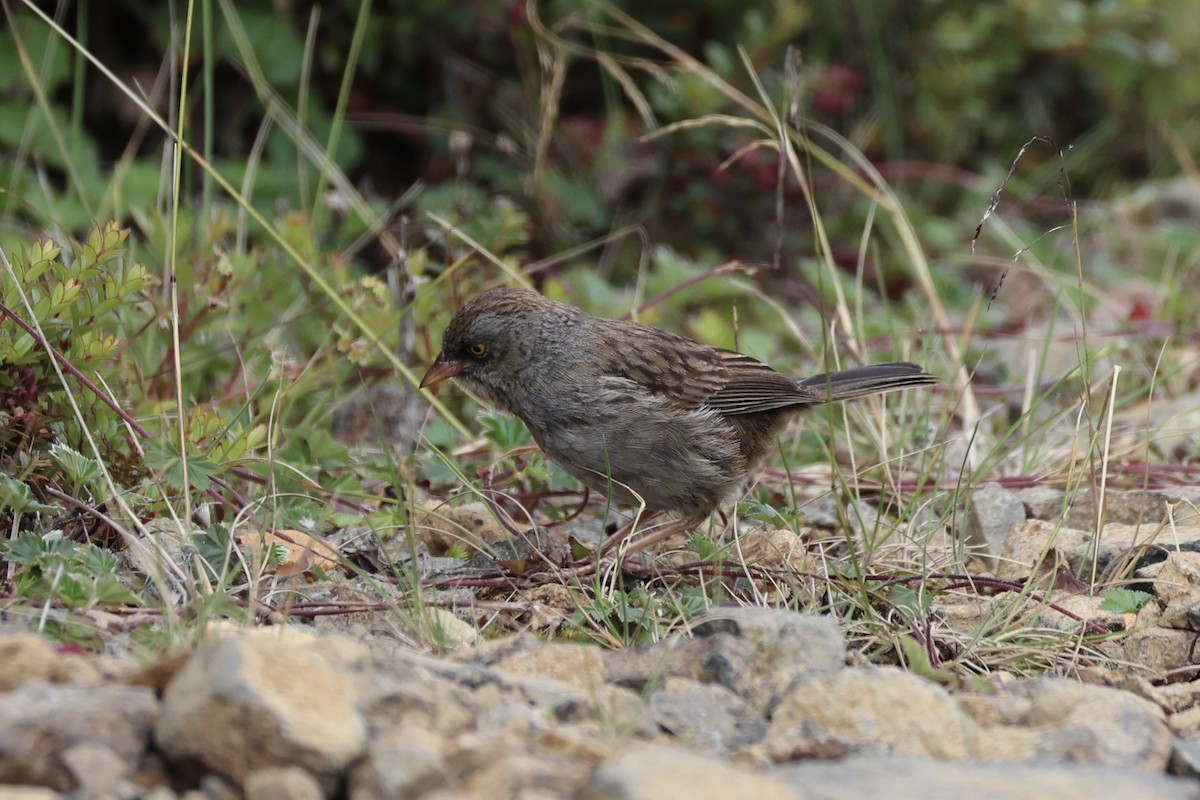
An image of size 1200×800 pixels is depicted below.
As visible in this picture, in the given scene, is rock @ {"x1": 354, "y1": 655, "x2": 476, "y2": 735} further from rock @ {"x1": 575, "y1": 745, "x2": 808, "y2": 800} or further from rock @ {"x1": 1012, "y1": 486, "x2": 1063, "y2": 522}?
rock @ {"x1": 1012, "y1": 486, "x2": 1063, "y2": 522}

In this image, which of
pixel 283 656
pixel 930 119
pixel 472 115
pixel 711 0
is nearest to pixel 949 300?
pixel 930 119

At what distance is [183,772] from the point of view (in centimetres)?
235

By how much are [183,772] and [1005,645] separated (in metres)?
2.08

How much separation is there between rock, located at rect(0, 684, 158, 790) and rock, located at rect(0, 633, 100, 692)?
0.15 feet

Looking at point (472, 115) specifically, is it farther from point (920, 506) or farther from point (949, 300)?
point (920, 506)

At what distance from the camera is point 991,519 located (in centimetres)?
441

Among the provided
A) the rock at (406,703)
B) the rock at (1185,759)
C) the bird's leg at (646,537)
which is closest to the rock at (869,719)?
the rock at (1185,759)

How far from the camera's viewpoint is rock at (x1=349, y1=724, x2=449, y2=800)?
2240mm

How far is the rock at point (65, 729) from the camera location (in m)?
2.24

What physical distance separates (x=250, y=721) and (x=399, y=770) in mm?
261

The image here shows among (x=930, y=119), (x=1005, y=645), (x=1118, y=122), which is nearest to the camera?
(x=1005, y=645)

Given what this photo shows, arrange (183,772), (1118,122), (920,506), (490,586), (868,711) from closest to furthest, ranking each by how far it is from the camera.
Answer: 1. (183,772)
2. (868,711)
3. (490,586)
4. (920,506)
5. (1118,122)

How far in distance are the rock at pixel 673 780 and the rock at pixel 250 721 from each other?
434 mm

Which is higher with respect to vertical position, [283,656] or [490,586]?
[283,656]
